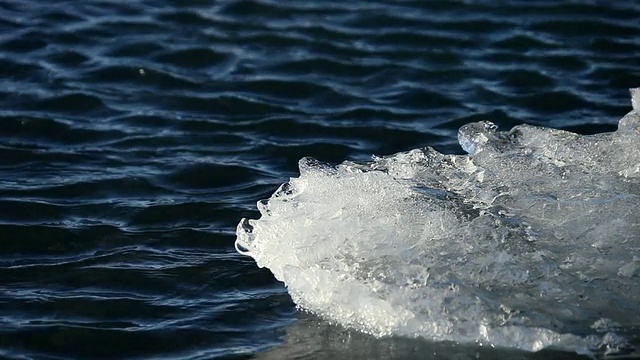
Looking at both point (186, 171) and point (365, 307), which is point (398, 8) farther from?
point (365, 307)

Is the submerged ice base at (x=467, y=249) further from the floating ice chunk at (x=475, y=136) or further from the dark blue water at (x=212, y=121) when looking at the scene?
the floating ice chunk at (x=475, y=136)

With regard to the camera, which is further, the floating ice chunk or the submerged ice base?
the floating ice chunk

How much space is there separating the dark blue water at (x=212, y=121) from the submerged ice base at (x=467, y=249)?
4.0 inches

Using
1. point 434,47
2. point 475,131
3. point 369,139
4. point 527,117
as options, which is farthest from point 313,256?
point 434,47

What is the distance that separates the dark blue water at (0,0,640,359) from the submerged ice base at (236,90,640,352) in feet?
0.34

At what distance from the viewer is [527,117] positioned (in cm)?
645

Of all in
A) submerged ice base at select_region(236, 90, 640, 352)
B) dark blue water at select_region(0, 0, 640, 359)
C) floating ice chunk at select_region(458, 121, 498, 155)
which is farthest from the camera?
floating ice chunk at select_region(458, 121, 498, 155)

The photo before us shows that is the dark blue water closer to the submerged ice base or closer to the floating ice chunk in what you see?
the submerged ice base

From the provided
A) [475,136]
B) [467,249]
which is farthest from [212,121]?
[467,249]

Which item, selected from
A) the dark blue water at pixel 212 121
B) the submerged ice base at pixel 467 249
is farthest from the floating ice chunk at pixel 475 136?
the dark blue water at pixel 212 121

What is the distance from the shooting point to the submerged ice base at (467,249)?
3.88 m

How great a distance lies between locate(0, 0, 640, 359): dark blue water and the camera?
4.22 m

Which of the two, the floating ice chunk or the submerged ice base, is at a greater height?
the floating ice chunk

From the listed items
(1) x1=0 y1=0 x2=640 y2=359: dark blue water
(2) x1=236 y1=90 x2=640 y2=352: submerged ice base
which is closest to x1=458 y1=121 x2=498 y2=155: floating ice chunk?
(2) x1=236 y1=90 x2=640 y2=352: submerged ice base
